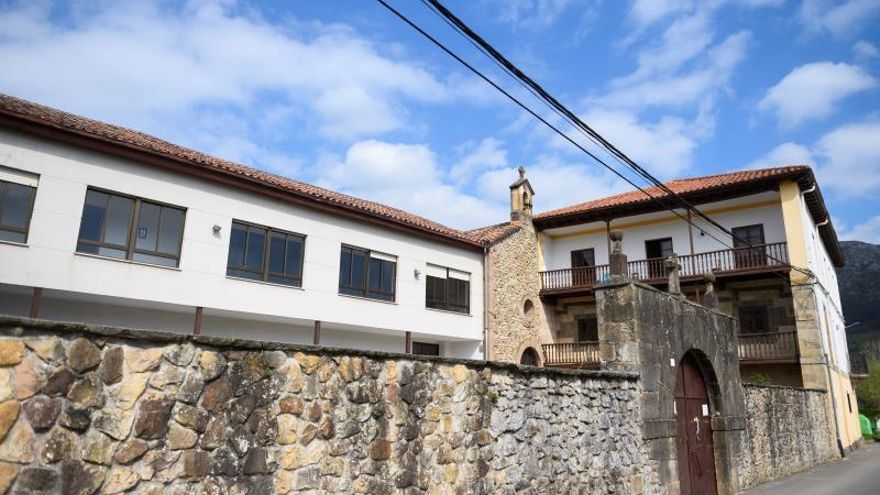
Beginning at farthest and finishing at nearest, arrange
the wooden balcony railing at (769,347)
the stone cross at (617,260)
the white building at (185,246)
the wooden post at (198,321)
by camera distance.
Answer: the wooden balcony railing at (769,347), the wooden post at (198,321), the white building at (185,246), the stone cross at (617,260)

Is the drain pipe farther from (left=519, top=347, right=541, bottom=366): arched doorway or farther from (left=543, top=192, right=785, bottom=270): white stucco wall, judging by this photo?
(left=519, top=347, right=541, bottom=366): arched doorway

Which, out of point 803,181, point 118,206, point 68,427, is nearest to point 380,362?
point 68,427

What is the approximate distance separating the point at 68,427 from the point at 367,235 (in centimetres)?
1471

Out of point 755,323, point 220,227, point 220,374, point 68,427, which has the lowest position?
point 68,427

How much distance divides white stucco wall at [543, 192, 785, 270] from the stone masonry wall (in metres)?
18.9

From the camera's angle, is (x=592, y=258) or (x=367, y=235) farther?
(x=592, y=258)

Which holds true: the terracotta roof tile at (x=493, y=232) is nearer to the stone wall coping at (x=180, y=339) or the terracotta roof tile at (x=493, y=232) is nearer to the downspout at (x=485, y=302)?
the downspout at (x=485, y=302)

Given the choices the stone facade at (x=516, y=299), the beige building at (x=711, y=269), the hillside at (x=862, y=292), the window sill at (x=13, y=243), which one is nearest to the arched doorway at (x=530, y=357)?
the beige building at (x=711, y=269)

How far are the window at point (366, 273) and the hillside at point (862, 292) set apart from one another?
6709 centimetres

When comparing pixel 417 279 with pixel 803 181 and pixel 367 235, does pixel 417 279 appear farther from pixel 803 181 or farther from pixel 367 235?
pixel 803 181

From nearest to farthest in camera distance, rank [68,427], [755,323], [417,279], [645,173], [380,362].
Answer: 1. [68,427]
2. [380,362]
3. [645,173]
4. [417,279]
5. [755,323]

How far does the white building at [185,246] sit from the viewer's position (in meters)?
11.6

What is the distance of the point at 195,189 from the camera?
13.9 metres

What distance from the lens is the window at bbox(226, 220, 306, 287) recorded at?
47.8ft
